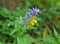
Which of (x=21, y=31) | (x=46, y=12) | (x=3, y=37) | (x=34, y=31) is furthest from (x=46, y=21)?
(x=21, y=31)

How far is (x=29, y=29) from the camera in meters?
2.34

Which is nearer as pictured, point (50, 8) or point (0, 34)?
point (0, 34)

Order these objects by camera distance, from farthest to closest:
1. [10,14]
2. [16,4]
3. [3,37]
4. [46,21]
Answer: [16,4] → [46,21] → [10,14] → [3,37]

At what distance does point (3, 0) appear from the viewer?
10.3ft

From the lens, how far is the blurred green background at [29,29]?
200 centimetres

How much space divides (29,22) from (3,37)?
1.87ft

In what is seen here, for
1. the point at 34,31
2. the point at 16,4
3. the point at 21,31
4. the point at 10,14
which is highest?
the point at 16,4

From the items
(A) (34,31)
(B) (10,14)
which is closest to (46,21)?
(A) (34,31)

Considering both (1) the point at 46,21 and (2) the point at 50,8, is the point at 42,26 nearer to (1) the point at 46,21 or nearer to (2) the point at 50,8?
(1) the point at 46,21

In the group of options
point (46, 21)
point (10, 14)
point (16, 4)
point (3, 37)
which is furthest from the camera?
point (16, 4)

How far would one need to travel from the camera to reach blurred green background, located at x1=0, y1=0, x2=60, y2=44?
2.00 meters

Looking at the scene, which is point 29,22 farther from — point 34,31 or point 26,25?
point 34,31

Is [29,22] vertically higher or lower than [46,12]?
lower

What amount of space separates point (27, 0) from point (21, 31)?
4.66 ft
